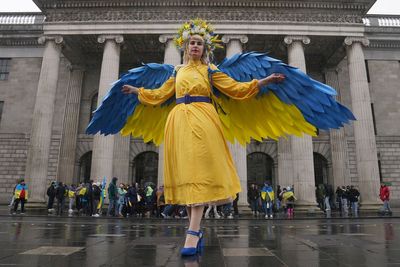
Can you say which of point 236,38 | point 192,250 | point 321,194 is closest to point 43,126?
point 236,38

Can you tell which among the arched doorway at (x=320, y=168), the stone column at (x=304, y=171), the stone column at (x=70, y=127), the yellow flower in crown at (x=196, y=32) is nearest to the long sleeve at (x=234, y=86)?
the yellow flower in crown at (x=196, y=32)

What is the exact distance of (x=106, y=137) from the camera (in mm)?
20703

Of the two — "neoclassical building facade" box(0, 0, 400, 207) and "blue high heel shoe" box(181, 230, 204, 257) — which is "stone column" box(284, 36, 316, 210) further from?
"blue high heel shoe" box(181, 230, 204, 257)

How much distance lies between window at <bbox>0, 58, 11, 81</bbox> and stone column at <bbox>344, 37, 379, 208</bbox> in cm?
2582

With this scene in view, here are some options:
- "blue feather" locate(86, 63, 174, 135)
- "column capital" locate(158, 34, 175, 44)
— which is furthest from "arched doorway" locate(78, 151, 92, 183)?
"blue feather" locate(86, 63, 174, 135)

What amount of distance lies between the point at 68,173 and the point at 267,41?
17168mm

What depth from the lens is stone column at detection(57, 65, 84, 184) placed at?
24.6 meters

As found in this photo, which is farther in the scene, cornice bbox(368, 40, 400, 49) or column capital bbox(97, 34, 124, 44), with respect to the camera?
cornice bbox(368, 40, 400, 49)

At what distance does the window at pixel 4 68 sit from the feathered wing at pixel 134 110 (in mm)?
26199

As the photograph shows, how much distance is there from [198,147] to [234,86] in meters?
1.11

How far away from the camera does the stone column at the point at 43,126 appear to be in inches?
800

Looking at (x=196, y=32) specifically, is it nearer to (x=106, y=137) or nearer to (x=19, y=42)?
(x=106, y=137)

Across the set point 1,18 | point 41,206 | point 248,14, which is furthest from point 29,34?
point 248,14

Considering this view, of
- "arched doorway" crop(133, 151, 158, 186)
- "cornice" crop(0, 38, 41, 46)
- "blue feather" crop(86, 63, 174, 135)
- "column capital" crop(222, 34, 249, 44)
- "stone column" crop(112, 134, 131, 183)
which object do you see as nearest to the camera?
"blue feather" crop(86, 63, 174, 135)
